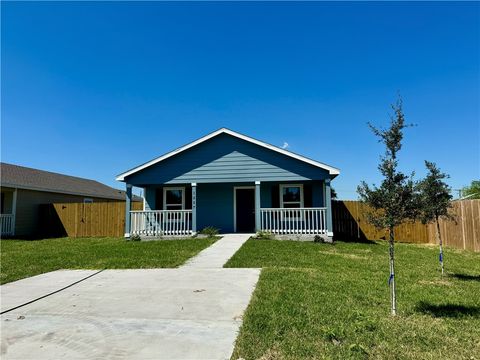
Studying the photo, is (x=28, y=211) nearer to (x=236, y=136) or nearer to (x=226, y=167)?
(x=226, y=167)

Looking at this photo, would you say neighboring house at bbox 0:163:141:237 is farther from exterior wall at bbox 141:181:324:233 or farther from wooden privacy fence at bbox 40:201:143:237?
exterior wall at bbox 141:181:324:233

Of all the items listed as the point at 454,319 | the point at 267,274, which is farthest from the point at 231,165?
the point at 454,319

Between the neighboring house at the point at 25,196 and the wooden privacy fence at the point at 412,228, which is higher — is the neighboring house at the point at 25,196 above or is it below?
above

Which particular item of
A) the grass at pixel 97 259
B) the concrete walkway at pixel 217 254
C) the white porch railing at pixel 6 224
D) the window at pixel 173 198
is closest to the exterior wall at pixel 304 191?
the concrete walkway at pixel 217 254

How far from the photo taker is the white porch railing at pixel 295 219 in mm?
14539

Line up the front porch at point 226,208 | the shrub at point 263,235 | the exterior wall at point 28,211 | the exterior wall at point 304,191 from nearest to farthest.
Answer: the shrub at point 263,235
the front porch at point 226,208
the exterior wall at point 304,191
the exterior wall at point 28,211

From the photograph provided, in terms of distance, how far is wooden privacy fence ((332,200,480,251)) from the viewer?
13.2 meters

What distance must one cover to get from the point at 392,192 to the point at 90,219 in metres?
18.1

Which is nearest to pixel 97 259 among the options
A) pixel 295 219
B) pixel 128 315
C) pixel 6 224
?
pixel 128 315

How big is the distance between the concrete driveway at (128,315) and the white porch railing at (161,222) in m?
7.77

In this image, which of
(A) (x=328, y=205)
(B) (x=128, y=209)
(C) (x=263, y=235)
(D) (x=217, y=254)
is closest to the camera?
(D) (x=217, y=254)

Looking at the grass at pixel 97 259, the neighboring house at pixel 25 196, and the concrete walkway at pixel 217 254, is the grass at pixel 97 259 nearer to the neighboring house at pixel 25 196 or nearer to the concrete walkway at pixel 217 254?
the concrete walkway at pixel 217 254

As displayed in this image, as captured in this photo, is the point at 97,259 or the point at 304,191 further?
the point at 304,191

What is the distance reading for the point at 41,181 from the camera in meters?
22.4
